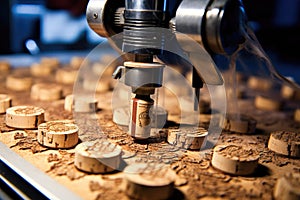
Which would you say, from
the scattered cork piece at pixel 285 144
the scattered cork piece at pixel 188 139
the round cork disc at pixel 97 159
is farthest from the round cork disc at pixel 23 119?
the scattered cork piece at pixel 285 144

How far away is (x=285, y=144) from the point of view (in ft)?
3.45

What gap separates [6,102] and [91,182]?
25.2 inches

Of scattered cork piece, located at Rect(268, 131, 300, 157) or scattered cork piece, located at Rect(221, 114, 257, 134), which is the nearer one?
scattered cork piece, located at Rect(268, 131, 300, 157)

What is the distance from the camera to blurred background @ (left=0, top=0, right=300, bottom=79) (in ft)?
8.89

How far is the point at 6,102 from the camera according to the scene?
129cm

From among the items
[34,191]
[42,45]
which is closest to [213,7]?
[34,191]

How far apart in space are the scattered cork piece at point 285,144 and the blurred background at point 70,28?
173 centimetres

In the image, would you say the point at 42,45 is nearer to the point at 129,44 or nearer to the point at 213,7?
the point at 129,44

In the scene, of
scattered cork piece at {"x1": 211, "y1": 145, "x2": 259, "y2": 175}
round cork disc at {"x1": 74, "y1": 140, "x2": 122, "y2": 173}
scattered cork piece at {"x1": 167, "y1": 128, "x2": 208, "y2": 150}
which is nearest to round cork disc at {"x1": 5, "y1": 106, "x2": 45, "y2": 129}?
round cork disc at {"x1": 74, "y1": 140, "x2": 122, "y2": 173}

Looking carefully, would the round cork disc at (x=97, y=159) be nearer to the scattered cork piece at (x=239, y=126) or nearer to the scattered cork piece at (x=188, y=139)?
the scattered cork piece at (x=188, y=139)

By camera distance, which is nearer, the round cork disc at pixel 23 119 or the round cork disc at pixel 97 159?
the round cork disc at pixel 97 159

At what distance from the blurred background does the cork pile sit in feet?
4.28

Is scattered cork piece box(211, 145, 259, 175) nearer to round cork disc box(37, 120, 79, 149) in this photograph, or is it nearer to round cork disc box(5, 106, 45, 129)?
round cork disc box(37, 120, 79, 149)

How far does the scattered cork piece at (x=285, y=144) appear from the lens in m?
1.05
